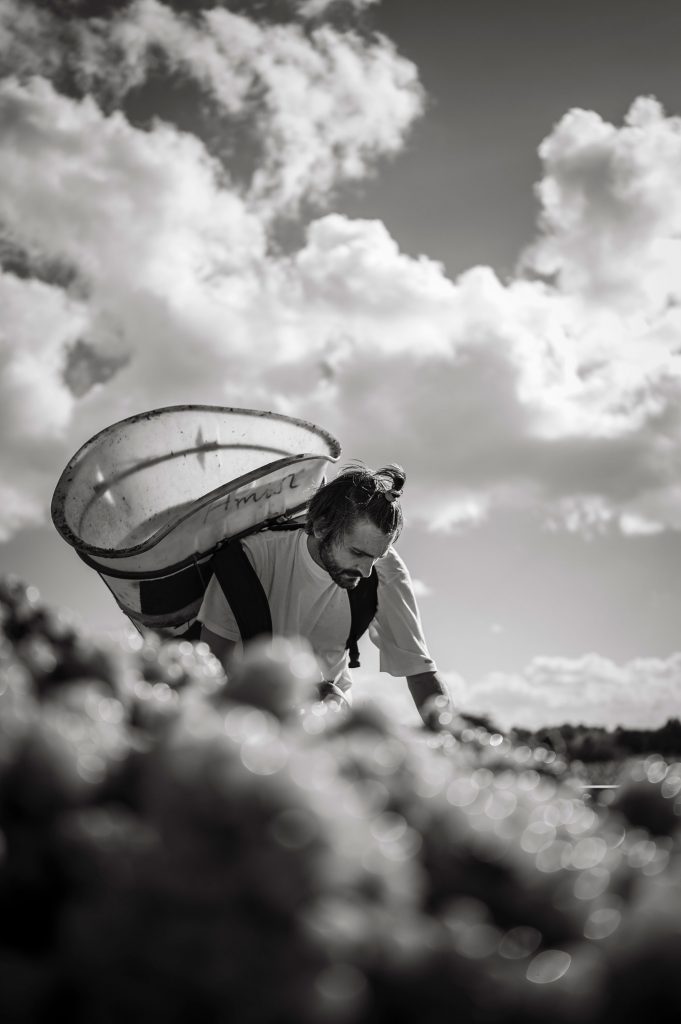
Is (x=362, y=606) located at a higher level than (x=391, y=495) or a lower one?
lower

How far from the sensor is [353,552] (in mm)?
4312

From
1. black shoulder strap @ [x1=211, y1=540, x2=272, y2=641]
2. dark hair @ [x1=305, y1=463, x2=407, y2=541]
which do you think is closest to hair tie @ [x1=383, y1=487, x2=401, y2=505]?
dark hair @ [x1=305, y1=463, x2=407, y2=541]

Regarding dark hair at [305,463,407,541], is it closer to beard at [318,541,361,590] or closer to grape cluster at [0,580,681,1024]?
beard at [318,541,361,590]

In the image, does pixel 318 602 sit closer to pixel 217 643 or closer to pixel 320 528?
pixel 320 528

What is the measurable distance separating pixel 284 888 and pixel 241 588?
3508 mm

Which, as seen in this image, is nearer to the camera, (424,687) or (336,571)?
(336,571)

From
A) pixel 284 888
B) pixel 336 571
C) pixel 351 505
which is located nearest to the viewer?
pixel 284 888

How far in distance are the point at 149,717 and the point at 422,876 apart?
36cm

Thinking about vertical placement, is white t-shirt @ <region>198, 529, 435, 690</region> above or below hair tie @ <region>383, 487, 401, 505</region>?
below

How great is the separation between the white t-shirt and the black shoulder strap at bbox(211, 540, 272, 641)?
0.70 ft

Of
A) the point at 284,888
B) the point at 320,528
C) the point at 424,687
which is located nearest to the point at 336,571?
the point at 320,528

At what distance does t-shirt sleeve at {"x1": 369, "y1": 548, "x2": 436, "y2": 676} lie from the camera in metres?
4.77

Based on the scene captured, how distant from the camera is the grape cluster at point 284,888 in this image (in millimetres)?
594

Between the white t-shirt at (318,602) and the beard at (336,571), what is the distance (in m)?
0.07
